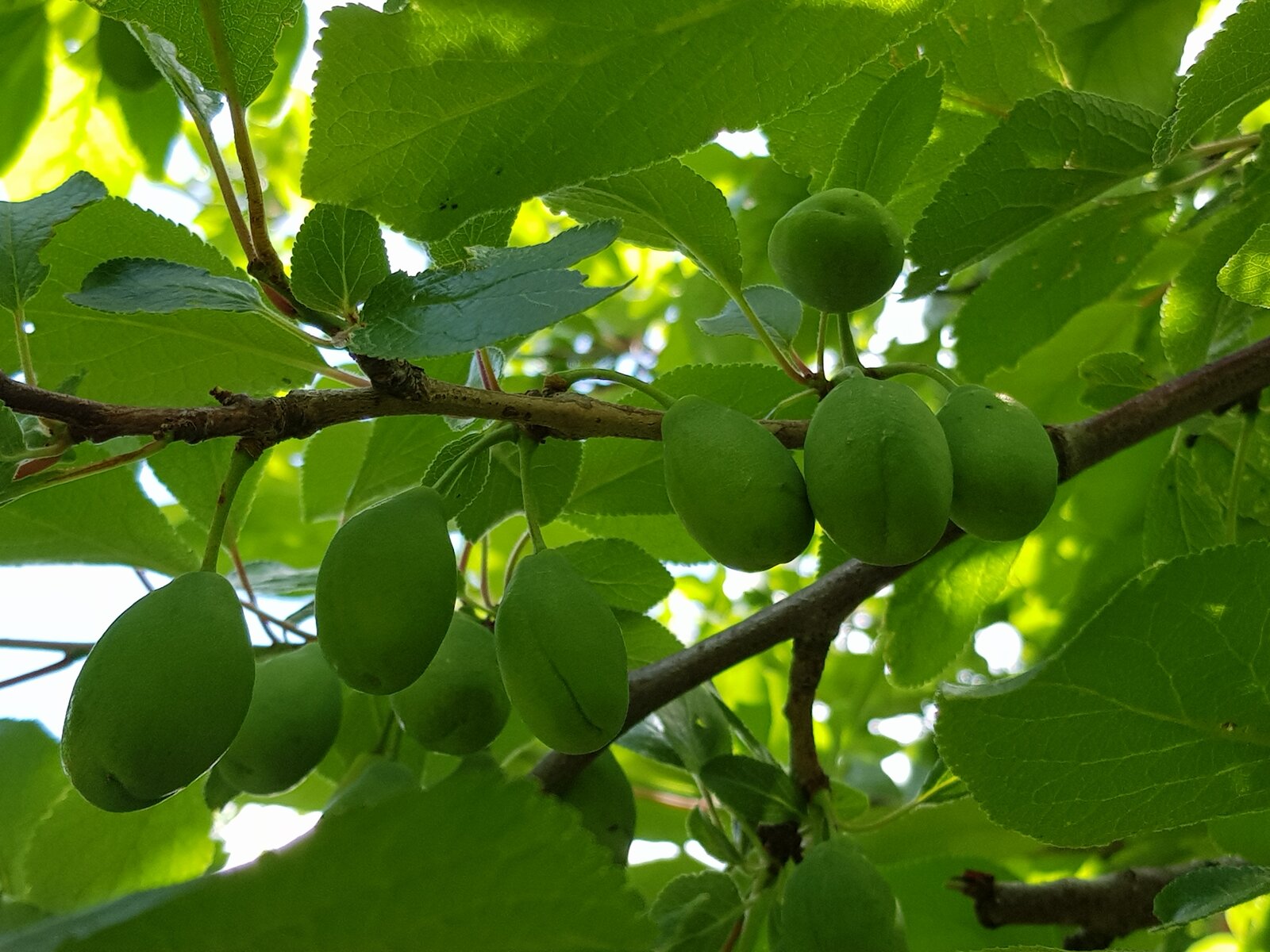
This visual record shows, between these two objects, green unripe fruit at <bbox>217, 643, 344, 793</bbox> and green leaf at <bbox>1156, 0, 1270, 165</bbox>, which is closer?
green leaf at <bbox>1156, 0, 1270, 165</bbox>

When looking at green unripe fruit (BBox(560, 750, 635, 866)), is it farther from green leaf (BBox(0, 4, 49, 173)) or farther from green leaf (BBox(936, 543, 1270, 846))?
green leaf (BBox(0, 4, 49, 173))

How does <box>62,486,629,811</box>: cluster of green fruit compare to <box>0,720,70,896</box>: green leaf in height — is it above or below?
above

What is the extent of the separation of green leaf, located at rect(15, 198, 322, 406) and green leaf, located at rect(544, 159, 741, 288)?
305mm

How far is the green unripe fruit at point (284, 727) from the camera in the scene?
3.37ft

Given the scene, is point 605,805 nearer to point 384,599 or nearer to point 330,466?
point 384,599

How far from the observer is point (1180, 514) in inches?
52.7

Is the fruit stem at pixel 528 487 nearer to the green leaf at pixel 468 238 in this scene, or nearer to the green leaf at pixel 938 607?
the green leaf at pixel 468 238

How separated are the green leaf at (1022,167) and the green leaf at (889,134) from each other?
6 cm

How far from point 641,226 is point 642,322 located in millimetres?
2051

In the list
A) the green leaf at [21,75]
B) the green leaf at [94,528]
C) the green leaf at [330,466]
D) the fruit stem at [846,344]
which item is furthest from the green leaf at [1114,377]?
the green leaf at [21,75]

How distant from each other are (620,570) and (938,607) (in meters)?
0.39

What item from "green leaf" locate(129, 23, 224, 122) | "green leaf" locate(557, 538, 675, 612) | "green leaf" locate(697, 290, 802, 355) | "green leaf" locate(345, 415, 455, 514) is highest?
"green leaf" locate(129, 23, 224, 122)

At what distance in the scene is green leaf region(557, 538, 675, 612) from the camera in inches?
49.6

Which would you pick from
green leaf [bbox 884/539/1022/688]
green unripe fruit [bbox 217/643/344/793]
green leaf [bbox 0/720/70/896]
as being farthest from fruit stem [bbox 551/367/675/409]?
Result: green leaf [bbox 0/720/70/896]
